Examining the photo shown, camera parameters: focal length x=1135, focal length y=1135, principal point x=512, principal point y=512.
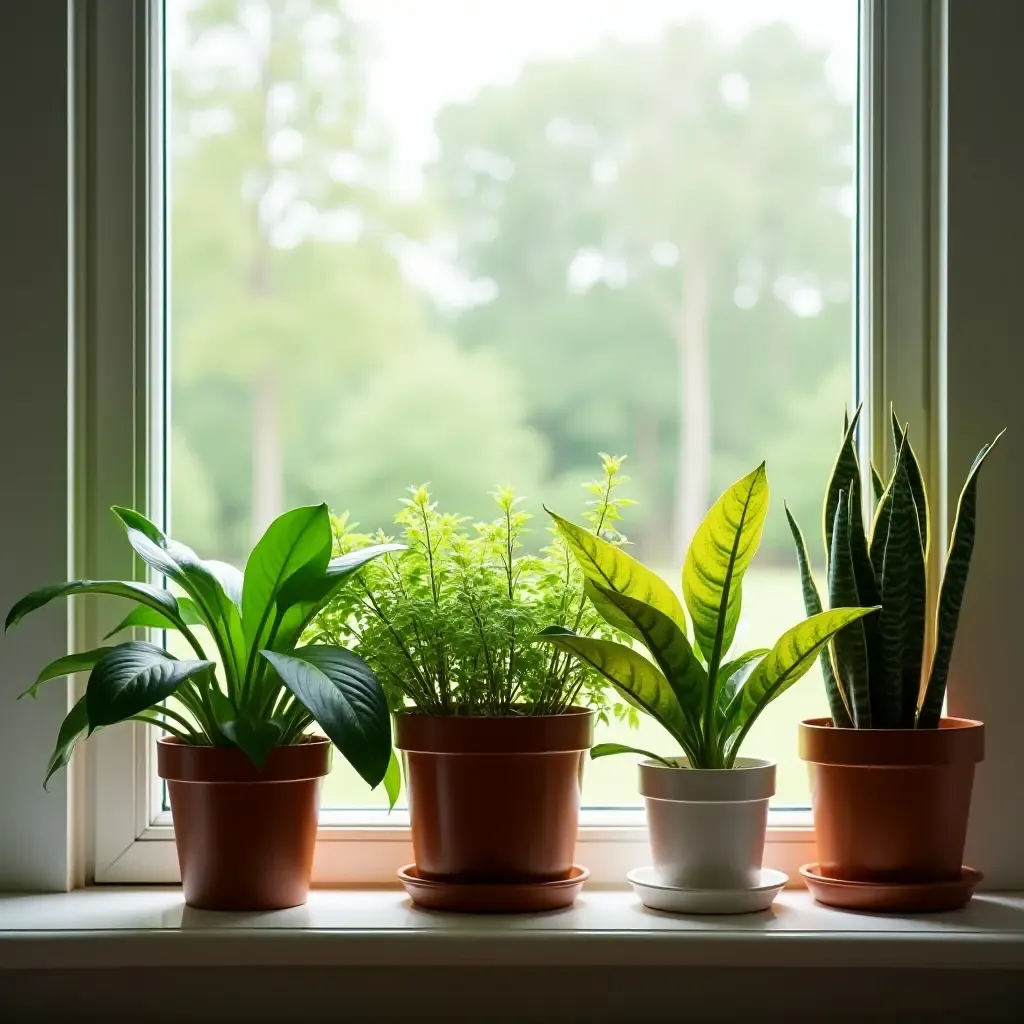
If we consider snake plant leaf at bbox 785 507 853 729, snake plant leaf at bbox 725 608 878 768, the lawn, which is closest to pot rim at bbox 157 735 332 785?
the lawn

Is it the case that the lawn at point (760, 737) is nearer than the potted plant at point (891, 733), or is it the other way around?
the potted plant at point (891, 733)

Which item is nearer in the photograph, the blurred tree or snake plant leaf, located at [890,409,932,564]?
snake plant leaf, located at [890,409,932,564]

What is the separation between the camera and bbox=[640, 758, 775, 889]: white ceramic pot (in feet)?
3.86

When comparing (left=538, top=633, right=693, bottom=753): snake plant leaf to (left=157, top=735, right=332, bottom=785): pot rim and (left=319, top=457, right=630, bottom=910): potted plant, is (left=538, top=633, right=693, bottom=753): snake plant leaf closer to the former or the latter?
(left=319, top=457, right=630, bottom=910): potted plant

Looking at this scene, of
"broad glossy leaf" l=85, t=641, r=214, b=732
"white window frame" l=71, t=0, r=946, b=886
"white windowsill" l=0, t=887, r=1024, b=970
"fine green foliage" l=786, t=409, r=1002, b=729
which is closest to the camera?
"broad glossy leaf" l=85, t=641, r=214, b=732

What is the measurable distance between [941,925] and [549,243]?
90 cm

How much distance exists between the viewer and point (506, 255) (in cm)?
144

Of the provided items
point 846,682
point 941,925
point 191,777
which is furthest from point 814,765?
point 191,777

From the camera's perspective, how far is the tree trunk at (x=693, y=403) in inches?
56.3

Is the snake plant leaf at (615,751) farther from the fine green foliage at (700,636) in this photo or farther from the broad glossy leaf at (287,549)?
the broad glossy leaf at (287,549)

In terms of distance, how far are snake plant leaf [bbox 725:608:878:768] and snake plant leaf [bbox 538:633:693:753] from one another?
6 cm

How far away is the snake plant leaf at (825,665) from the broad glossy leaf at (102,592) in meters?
0.67

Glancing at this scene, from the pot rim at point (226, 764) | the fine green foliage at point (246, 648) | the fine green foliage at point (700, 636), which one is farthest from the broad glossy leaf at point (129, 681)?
the fine green foliage at point (700, 636)

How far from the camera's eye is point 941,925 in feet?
3.76
